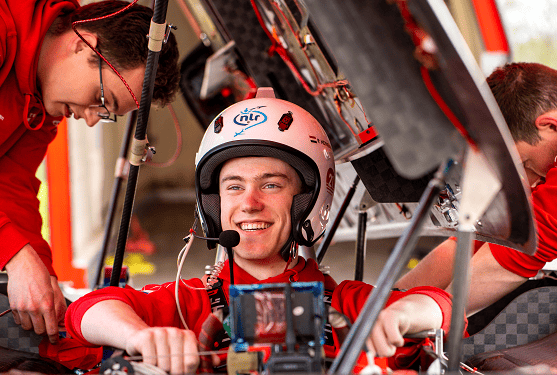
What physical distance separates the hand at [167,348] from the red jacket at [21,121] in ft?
1.88

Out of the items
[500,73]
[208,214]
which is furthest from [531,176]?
[208,214]

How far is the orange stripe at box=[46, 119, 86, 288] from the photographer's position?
367cm

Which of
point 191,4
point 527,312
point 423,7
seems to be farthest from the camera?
point 191,4

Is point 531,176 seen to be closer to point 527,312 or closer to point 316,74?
point 527,312

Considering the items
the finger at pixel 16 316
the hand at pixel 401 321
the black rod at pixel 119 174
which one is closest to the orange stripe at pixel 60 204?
the black rod at pixel 119 174

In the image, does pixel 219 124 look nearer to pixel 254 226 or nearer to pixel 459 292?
pixel 254 226

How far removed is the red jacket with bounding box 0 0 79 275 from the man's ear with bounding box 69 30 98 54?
68 mm

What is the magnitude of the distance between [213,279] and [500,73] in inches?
37.8

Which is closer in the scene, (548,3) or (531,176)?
(531,176)

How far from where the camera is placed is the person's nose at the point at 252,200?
114 cm

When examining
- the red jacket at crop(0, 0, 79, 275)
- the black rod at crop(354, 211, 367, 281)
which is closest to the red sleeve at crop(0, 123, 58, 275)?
the red jacket at crop(0, 0, 79, 275)

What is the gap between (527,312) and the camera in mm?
1285

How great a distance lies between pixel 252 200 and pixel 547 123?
0.74 metres

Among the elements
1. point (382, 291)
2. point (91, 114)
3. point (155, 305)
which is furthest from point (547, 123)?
point (91, 114)
